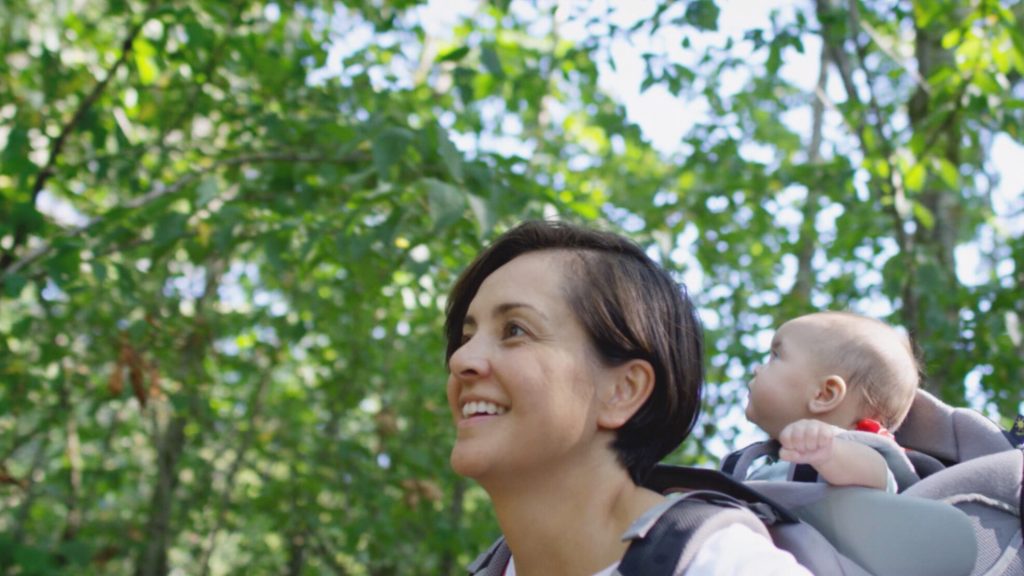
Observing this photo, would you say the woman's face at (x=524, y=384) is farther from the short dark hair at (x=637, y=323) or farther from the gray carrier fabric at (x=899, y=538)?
the gray carrier fabric at (x=899, y=538)

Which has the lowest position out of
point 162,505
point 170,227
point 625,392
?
point 162,505

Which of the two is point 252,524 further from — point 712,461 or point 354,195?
point 354,195

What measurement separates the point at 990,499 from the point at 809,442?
0.24 metres

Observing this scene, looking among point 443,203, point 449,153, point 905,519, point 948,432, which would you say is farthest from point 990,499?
point 449,153

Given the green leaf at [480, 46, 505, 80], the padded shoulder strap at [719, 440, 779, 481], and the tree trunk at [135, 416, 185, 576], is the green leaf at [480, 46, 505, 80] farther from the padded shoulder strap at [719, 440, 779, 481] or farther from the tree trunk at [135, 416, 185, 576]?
the tree trunk at [135, 416, 185, 576]

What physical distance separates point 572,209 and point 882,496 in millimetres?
3176

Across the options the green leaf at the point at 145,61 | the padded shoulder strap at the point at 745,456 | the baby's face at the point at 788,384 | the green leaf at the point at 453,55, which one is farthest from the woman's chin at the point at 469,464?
the green leaf at the point at 145,61

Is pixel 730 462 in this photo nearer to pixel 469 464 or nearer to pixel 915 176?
pixel 469 464

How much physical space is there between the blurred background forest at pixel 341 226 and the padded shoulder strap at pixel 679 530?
2.10m

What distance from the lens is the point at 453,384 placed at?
1578 mm

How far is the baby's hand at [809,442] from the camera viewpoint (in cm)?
147

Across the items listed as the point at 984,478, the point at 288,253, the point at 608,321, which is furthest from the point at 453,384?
the point at 288,253

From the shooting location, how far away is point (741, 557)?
49.9 inches

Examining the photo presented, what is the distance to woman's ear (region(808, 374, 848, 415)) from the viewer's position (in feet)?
6.27
